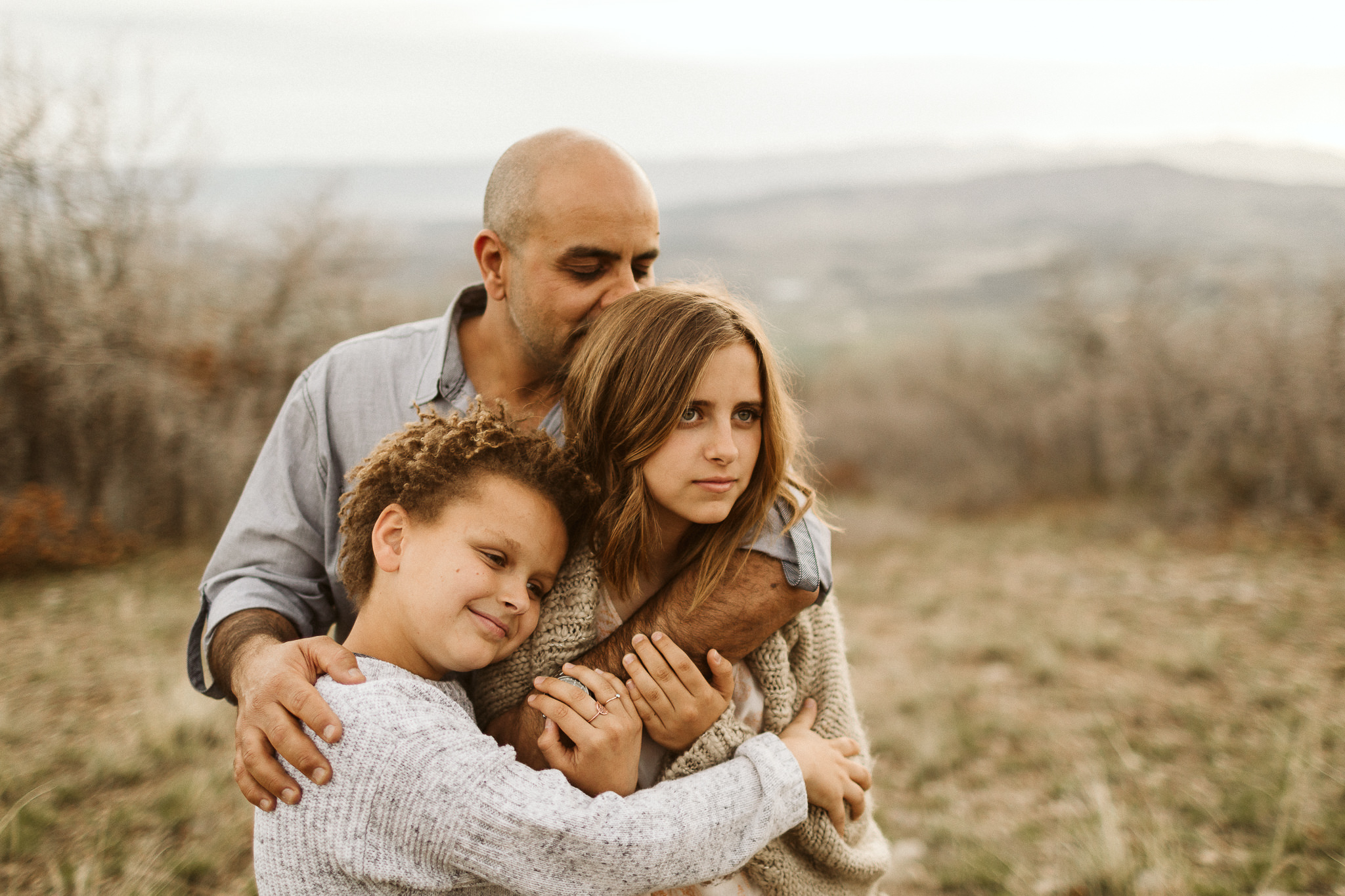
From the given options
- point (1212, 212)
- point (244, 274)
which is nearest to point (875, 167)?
point (1212, 212)

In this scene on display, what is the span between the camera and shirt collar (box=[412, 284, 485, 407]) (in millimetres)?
2627

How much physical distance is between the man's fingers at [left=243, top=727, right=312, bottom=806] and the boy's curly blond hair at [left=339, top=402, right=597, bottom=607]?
16.4 inches

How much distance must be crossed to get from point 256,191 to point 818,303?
44108 mm

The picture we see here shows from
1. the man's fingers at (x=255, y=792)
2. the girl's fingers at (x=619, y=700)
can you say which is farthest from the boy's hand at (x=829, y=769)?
the man's fingers at (x=255, y=792)

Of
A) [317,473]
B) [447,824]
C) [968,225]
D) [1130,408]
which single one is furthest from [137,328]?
[968,225]

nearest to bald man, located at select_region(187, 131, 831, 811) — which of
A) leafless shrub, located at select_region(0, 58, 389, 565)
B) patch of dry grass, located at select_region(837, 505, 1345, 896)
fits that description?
patch of dry grass, located at select_region(837, 505, 1345, 896)

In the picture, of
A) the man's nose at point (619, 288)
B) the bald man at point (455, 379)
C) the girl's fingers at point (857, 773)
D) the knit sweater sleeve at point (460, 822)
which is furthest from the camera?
the man's nose at point (619, 288)

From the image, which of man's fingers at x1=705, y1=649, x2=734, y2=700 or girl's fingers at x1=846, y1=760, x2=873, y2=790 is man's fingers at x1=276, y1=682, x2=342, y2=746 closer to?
man's fingers at x1=705, y1=649, x2=734, y2=700

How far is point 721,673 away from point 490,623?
22.3 inches

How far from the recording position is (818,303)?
5122cm

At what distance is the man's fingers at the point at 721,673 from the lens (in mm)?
2041

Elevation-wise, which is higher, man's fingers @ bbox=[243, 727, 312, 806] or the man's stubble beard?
the man's stubble beard

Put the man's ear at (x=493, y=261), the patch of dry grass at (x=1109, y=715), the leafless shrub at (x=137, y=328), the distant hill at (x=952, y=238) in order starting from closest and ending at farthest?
the man's ear at (x=493, y=261)
the patch of dry grass at (x=1109, y=715)
the leafless shrub at (x=137, y=328)
the distant hill at (x=952, y=238)

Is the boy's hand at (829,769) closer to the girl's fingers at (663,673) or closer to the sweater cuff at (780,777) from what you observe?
the sweater cuff at (780,777)
